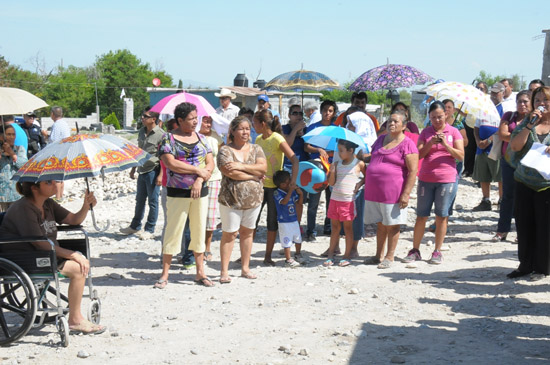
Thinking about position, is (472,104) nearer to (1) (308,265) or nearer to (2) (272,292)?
(1) (308,265)

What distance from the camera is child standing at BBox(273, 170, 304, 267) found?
8.91 meters

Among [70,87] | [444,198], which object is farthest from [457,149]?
[70,87]

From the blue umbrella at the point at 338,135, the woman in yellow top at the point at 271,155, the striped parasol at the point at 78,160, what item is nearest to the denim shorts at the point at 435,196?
the blue umbrella at the point at 338,135

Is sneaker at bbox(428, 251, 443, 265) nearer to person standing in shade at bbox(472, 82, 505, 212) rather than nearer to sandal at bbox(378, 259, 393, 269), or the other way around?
sandal at bbox(378, 259, 393, 269)

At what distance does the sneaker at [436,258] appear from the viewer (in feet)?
29.4

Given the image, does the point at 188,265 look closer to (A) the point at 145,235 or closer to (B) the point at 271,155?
(B) the point at 271,155

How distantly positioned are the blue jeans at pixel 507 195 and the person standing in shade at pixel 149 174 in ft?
17.0

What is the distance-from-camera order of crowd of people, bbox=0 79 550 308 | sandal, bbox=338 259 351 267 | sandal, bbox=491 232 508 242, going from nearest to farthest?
crowd of people, bbox=0 79 550 308 < sandal, bbox=338 259 351 267 < sandal, bbox=491 232 508 242

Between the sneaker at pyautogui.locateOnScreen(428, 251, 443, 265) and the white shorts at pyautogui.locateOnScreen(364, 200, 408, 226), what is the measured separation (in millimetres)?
702

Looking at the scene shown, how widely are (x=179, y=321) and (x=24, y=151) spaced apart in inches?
188

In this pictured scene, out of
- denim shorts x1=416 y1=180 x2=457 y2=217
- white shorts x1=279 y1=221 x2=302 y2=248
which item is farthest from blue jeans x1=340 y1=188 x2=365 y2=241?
white shorts x1=279 y1=221 x2=302 y2=248

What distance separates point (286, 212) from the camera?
9.01m

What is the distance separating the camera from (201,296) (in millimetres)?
7570

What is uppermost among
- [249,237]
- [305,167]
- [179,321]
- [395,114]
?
[395,114]
